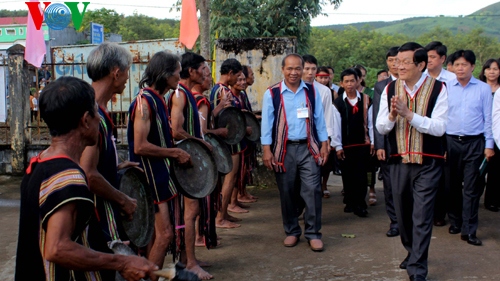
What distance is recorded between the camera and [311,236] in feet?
19.8

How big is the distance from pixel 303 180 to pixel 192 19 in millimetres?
4945

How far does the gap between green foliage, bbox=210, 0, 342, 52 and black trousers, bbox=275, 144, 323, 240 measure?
19.7 m

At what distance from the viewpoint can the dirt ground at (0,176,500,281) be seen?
5223 millimetres

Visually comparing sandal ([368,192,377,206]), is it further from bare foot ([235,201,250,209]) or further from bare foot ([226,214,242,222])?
bare foot ([226,214,242,222])

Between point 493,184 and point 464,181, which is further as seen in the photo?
point 493,184

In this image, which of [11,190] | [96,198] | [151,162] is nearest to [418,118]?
[151,162]

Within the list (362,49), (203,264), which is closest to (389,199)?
(203,264)

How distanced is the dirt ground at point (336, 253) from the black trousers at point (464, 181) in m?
0.24

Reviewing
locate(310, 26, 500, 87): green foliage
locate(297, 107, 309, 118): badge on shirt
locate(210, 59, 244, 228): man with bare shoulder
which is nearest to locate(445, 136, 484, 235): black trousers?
locate(297, 107, 309, 118): badge on shirt

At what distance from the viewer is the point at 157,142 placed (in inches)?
167

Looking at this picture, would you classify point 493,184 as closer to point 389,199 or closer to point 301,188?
point 389,199

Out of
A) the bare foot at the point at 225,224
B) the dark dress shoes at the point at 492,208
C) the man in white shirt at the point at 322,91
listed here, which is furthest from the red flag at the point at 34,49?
the dark dress shoes at the point at 492,208

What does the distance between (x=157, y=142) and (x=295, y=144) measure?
216cm

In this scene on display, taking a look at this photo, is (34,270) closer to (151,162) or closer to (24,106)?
(151,162)
